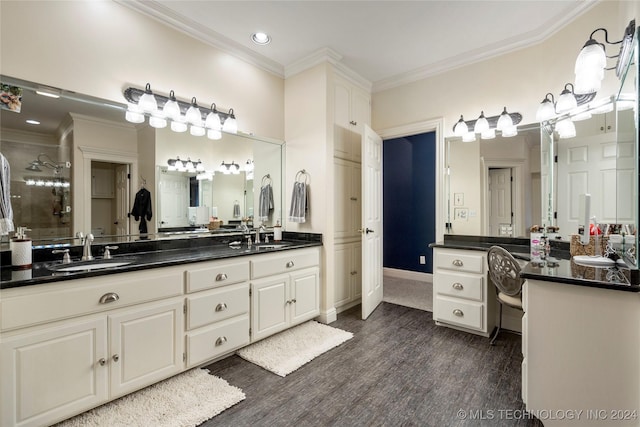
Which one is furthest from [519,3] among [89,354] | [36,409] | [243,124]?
[36,409]

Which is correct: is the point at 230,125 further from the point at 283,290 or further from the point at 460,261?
the point at 460,261

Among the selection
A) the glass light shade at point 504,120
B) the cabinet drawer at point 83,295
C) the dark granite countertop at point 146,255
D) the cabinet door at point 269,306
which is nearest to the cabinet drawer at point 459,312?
the dark granite countertop at point 146,255

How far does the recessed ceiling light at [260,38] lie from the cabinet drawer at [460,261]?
269 centimetres

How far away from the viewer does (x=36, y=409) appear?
1391 millimetres

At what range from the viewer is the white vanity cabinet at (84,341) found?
53.1 inches

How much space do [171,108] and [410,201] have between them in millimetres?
3915

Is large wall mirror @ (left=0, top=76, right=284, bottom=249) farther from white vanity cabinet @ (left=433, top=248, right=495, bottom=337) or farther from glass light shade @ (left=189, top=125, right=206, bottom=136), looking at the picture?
white vanity cabinet @ (left=433, top=248, right=495, bottom=337)

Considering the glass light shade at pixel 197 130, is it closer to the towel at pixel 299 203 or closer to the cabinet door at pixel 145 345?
the towel at pixel 299 203

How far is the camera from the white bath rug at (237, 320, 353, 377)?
2134mm

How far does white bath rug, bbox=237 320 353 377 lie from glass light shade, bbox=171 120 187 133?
1.97 m

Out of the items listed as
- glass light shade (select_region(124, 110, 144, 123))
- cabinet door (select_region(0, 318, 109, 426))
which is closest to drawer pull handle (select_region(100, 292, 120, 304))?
cabinet door (select_region(0, 318, 109, 426))

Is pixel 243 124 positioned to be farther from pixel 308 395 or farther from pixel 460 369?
pixel 460 369

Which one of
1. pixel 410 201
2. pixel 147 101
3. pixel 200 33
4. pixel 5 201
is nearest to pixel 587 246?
pixel 410 201

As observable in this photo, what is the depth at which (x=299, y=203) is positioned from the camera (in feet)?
9.96
